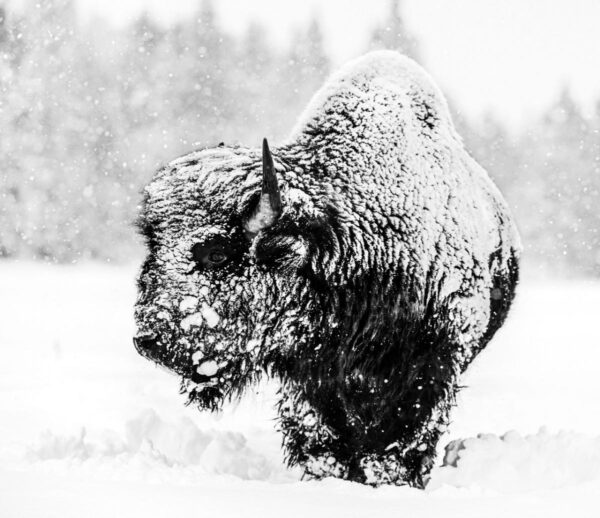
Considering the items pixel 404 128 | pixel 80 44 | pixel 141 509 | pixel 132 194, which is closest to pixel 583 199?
pixel 132 194

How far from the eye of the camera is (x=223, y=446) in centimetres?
414

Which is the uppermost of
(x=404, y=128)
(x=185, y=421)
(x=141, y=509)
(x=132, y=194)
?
(x=132, y=194)

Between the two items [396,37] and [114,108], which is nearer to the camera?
[396,37]

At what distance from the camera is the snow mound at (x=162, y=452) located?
10.1ft

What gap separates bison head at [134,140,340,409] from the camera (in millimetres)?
3291

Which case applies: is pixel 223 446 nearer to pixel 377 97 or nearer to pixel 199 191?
pixel 199 191

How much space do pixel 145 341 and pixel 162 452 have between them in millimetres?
1328

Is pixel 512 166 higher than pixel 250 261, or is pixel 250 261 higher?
pixel 512 166

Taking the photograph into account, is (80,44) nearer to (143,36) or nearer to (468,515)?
(143,36)

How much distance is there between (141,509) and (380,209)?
1.87 m

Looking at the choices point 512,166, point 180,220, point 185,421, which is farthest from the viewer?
point 512,166

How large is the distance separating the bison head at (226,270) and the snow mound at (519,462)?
937mm

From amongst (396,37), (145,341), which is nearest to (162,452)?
(145,341)

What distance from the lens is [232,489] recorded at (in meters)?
2.75
